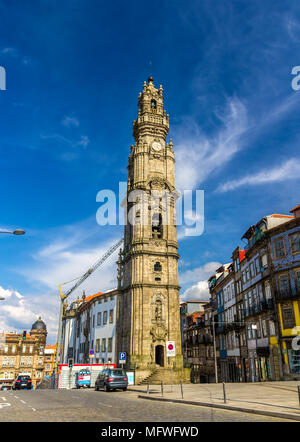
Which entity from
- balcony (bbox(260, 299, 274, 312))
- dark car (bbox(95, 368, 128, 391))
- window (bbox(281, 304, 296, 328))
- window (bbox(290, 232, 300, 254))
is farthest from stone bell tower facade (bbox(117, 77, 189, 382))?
window (bbox(290, 232, 300, 254))

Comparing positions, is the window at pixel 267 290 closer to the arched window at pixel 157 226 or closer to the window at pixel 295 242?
the window at pixel 295 242

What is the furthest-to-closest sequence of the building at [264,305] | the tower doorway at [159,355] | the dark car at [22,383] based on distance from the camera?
the tower doorway at [159,355] < the dark car at [22,383] < the building at [264,305]

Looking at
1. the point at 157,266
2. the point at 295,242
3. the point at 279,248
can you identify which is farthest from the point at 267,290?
the point at 157,266

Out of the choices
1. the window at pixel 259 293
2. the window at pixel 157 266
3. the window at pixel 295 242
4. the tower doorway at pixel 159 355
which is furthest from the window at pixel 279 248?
the tower doorway at pixel 159 355

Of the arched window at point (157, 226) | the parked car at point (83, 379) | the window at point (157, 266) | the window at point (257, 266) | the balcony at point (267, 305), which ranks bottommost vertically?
the parked car at point (83, 379)

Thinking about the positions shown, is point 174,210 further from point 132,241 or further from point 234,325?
point 234,325

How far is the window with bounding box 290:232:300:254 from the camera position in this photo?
3116cm

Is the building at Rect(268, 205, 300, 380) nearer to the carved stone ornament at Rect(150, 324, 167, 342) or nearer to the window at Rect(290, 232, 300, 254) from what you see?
the window at Rect(290, 232, 300, 254)

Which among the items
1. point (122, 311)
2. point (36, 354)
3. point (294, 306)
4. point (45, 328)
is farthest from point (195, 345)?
point (45, 328)

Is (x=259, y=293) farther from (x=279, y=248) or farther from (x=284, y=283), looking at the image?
(x=279, y=248)

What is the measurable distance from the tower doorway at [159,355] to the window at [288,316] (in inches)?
743

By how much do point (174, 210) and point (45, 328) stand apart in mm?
88577

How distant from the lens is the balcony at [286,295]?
98.6ft

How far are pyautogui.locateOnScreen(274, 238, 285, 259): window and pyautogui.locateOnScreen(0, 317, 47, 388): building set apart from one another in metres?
80.3
